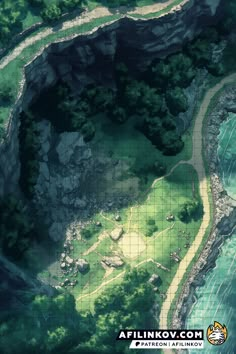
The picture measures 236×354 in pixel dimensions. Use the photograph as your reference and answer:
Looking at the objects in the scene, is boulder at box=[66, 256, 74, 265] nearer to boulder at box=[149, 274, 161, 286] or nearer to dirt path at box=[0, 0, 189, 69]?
boulder at box=[149, 274, 161, 286]

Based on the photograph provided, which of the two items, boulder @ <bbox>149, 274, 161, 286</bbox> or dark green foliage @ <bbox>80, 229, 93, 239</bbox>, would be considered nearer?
boulder @ <bbox>149, 274, 161, 286</bbox>

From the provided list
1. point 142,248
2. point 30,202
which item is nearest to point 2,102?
point 30,202

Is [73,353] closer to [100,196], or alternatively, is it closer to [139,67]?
[100,196]

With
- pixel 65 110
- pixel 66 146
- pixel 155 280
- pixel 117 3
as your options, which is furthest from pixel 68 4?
pixel 155 280

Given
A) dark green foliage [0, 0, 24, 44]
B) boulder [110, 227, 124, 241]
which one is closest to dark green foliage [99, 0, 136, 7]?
dark green foliage [0, 0, 24, 44]

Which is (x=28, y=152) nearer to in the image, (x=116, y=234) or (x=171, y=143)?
(x=116, y=234)
